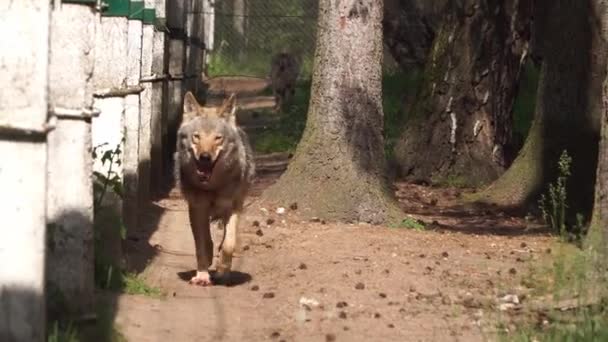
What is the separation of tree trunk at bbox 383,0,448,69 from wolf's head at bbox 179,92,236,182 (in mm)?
13674

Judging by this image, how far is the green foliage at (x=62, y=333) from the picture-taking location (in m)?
7.03

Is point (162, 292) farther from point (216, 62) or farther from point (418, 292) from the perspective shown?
point (216, 62)

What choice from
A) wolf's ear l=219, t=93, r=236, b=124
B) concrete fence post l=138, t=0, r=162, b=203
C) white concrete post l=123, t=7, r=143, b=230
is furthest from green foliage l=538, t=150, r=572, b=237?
concrete fence post l=138, t=0, r=162, b=203

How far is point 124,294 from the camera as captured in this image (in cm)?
935

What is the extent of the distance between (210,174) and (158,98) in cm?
465

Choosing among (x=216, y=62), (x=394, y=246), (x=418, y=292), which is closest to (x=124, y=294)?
(x=418, y=292)

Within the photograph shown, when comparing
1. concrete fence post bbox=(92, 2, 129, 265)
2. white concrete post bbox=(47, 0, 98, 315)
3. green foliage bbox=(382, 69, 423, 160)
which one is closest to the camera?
white concrete post bbox=(47, 0, 98, 315)

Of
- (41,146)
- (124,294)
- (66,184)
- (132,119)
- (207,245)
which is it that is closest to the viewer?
(41,146)

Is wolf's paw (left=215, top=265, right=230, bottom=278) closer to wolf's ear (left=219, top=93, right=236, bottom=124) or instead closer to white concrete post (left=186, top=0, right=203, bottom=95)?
wolf's ear (left=219, top=93, right=236, bottom=124)

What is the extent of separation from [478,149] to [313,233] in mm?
5894

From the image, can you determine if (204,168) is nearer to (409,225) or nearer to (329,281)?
(329,281)

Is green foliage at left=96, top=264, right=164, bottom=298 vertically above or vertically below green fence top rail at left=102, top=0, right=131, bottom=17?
A: below

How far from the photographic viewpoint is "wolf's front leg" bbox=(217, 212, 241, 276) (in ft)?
33.7

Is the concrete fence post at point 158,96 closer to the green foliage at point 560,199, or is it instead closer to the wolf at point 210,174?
the wolf at point 210,174
